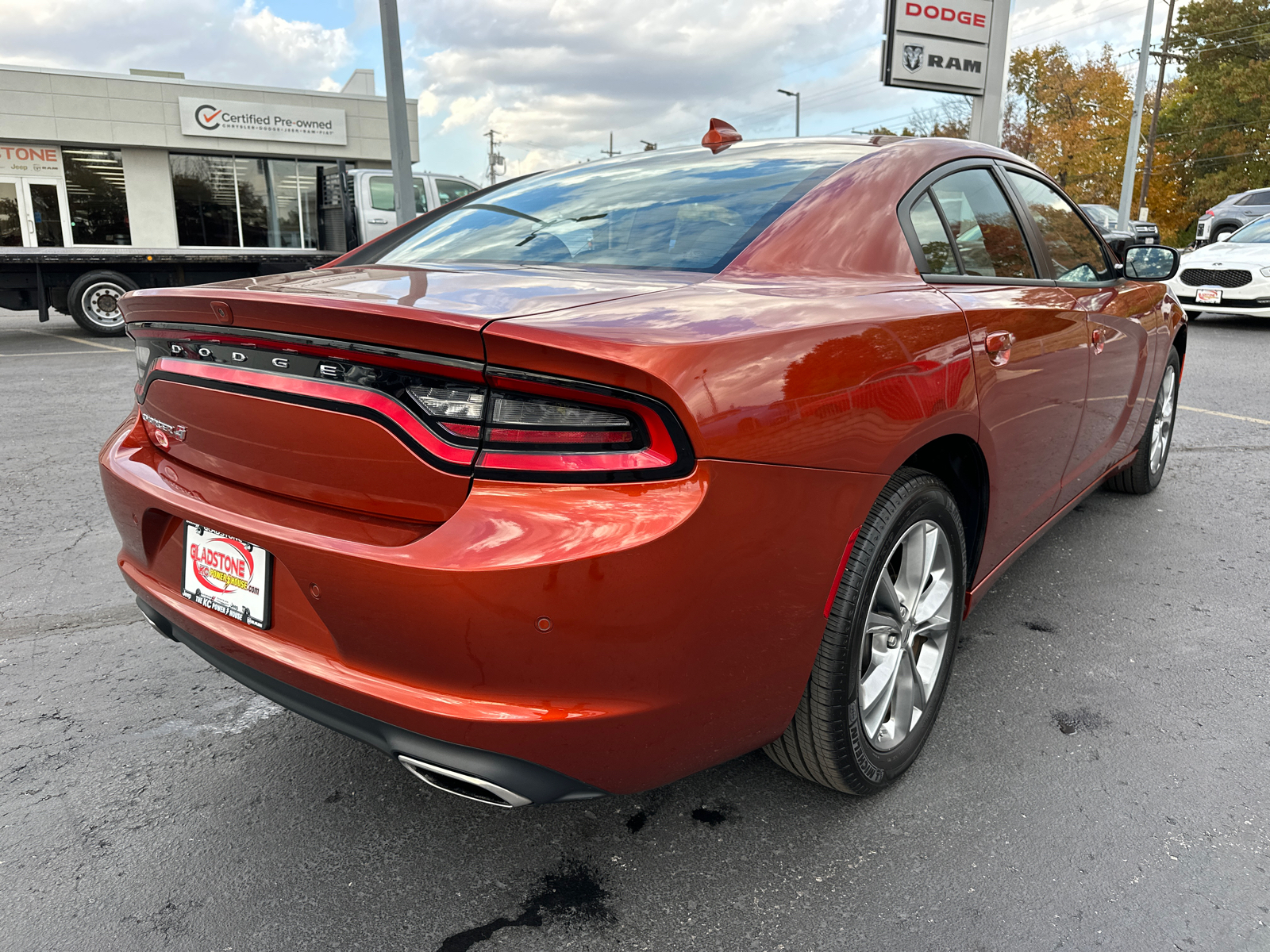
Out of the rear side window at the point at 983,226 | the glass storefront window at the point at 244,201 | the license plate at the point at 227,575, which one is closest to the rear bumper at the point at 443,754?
the license plate at the point at 227,575

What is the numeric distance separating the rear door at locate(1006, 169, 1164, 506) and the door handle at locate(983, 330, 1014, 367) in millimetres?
668

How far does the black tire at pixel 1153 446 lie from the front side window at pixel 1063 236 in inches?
39.2

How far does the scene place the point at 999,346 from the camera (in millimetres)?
2326

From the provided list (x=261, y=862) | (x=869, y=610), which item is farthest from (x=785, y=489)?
(x=261, y=862)

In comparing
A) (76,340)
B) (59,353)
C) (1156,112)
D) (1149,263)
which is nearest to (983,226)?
(1149,263)

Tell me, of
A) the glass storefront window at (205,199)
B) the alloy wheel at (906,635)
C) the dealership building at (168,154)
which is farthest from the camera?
the glass storefront window at (205,199)

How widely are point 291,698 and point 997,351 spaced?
1850 mm

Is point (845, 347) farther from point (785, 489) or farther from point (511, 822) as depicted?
point (511, 822)

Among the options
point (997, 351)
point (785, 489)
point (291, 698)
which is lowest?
point (291, 698)

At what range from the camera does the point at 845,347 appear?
1794 mm

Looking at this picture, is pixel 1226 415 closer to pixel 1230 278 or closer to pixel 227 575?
pixel 1230 278

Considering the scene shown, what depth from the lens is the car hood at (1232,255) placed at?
12.0m

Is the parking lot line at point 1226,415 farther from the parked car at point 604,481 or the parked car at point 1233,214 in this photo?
the parked car at point 1233,214

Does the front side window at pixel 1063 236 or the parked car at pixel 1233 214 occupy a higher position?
the parked car at pixel 1233 214
